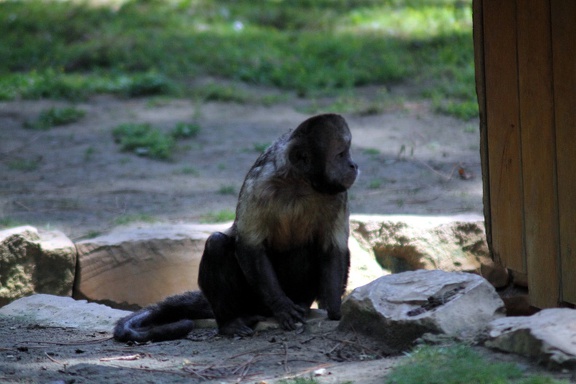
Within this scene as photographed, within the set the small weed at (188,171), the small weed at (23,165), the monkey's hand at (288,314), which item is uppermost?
the small weed at (23,165)

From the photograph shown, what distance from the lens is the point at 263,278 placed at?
19.1 ft

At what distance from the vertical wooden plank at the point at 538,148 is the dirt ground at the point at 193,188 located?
4.38 ft

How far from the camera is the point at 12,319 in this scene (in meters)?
6.26

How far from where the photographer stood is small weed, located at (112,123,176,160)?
10.5 metres

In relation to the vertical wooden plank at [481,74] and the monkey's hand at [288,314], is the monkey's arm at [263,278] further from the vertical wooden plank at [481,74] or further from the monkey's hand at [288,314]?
the vertical wooden plank at [481,74]

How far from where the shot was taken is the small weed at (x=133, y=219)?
8.31m

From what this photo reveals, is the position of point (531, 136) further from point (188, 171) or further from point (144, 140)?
point (144, 140)

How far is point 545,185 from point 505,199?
488mm

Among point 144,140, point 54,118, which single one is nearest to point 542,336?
point 144,140

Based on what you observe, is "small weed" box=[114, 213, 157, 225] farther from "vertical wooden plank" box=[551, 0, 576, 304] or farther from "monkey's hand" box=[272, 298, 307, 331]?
"vertical wooden plank" box=[551, 0, 576, 304]

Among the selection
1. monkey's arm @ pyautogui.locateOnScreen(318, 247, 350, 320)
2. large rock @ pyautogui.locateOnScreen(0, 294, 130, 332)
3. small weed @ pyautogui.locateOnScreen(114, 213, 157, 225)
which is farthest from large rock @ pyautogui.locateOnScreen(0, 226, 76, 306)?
monkey's arm @ pyautogui.locateOnScreen(318, 247, 350, 320)

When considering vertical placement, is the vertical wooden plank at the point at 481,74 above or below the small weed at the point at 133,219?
above

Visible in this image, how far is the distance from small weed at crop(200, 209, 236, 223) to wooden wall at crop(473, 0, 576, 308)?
289 cm

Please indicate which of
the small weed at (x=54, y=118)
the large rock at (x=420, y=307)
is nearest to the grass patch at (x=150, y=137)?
the small weed at (x=54, y=118)
